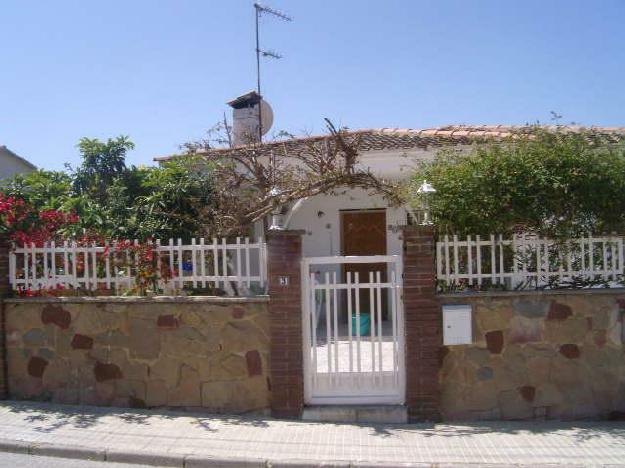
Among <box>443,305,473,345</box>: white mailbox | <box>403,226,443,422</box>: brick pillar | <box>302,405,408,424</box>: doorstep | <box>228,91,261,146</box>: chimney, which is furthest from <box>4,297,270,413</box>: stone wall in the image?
<box>228,91,261,146</box>: chimney

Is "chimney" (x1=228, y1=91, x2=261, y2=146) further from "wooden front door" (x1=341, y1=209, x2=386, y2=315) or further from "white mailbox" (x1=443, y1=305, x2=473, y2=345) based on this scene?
"white mailbox" (x1=443, y1=305, x2=473, y2=345)

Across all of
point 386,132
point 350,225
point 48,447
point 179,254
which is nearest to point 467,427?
point 179,254

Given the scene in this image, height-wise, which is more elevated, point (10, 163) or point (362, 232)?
point (10, 163)

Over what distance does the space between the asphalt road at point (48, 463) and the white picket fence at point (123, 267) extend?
194 cm


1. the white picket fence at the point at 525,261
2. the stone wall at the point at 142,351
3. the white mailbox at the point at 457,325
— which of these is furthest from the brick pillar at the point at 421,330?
the stone wall at the point at 142,351

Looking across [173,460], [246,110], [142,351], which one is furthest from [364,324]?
[246,110]

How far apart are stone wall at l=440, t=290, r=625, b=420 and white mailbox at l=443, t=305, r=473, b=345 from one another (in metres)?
0.10

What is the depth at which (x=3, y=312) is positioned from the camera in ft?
22.4

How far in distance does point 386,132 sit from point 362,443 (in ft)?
24.3

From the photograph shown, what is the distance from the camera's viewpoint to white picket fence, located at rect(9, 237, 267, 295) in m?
6.28

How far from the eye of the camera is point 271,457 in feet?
16.7

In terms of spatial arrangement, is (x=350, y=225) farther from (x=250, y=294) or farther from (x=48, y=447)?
(x=48, y=447)

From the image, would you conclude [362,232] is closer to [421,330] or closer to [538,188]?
[421,330]

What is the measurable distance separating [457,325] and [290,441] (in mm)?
2042
